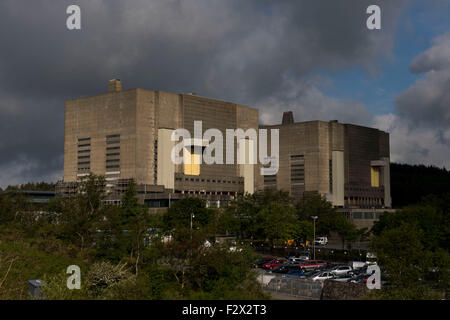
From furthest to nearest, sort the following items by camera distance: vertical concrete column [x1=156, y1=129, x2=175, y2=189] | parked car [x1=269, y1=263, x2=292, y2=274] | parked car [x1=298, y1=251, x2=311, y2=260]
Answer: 1. vertical concrete column [x1=156, y1=129, x2=175, y2=189]
2. parked car [x1=298, y1=251, x2=311, y2=260]
3. parked car [x1=269, y1=263, x2=292, y2=274]

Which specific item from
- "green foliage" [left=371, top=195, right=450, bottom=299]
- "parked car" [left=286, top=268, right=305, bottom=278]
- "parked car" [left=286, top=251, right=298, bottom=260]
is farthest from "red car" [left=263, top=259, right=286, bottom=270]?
"green foliage" [left=371, top=195, right=450, bottom=299]

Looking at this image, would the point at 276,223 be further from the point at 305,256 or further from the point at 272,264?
the point at 272,264

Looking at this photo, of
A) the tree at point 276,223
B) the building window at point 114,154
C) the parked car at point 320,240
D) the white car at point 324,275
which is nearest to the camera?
the white car at point 324,275

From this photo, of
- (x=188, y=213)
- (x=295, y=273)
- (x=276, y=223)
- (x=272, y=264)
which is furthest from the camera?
(x=188, y=213)

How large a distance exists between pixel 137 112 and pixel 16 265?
139844 mm

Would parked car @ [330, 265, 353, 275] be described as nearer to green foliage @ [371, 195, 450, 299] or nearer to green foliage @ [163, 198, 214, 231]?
green foliage @ [371, 195, 450, 299]

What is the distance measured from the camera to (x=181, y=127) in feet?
651

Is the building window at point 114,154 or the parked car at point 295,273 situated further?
the building window at point 114,154

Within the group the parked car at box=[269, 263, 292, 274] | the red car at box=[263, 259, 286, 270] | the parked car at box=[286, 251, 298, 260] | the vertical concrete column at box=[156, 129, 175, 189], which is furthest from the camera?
the vertical concrete column at box=[156, 129, 175, 189]

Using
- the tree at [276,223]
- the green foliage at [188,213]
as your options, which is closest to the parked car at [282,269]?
the tree at [276,223]

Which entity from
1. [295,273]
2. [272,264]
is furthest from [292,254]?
[295,273]

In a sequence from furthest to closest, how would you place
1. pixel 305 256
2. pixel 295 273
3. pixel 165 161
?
pixel 165 161 → pixel 305 256 → pixel 295 273

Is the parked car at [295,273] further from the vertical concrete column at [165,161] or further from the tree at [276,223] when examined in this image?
the vertical concrete column at [165,161]

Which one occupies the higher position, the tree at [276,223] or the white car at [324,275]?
the tree at [276,223]
